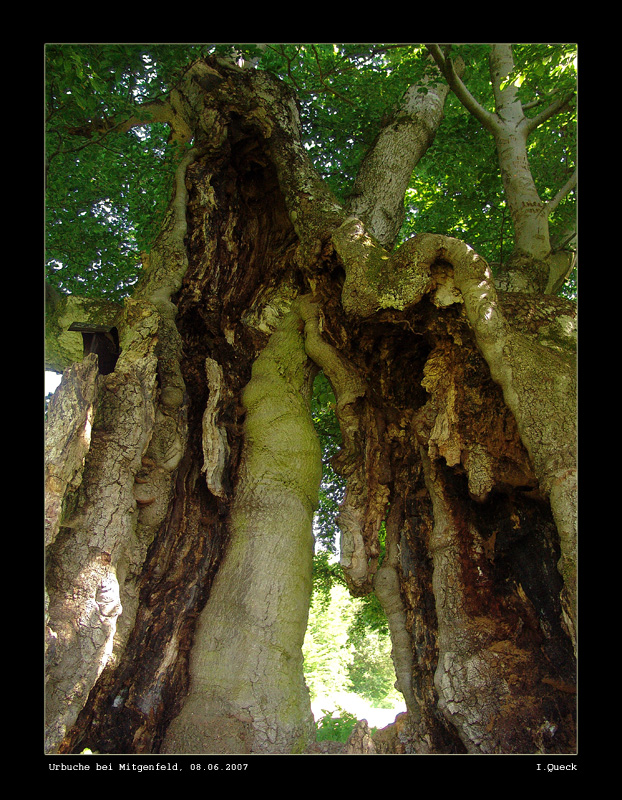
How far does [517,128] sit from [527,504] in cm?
407

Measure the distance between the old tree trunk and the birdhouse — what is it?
164 mm

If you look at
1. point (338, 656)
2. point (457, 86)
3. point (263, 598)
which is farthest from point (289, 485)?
point (338, 656)

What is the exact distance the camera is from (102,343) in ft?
11.2

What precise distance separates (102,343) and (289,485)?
1.61 meters

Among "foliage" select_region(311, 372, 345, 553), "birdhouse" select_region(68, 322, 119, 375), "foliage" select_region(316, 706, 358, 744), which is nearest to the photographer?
"birdhouse" select_region(68, 322, 119, 375)

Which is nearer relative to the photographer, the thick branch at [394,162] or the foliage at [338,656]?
the thick branch at [394,162]

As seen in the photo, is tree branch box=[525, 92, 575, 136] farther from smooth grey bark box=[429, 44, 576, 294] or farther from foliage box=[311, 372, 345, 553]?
foliage box=[311, 372, 345, 553]

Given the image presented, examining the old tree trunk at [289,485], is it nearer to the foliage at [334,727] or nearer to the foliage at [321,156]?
the foliage at [321,156]

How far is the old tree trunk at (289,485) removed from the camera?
2.71 meters

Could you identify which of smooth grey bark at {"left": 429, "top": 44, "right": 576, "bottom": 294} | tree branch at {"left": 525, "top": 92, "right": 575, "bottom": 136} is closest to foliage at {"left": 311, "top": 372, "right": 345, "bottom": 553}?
smooth grey bark at {"left": 429, "top": 44, "right": 576, "bottom": 294}

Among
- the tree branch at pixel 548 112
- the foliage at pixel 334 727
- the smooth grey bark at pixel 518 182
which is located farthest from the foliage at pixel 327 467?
the tree branch at pixel 548 112

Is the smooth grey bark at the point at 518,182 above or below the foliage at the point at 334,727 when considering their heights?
above

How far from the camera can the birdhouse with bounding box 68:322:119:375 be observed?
3299 mm

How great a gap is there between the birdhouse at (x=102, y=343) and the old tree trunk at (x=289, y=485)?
0.54ft
